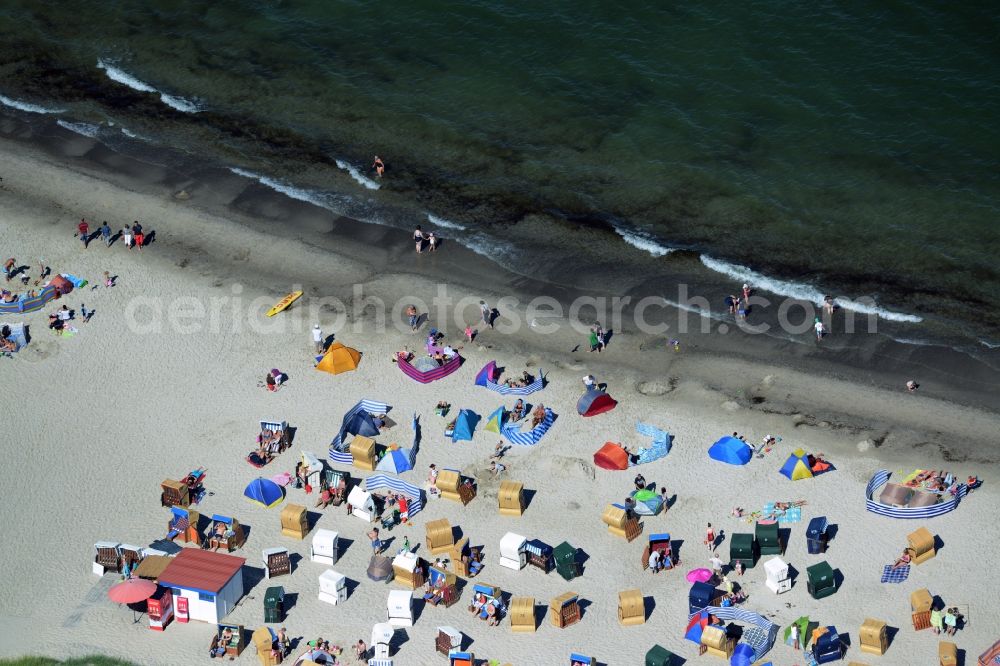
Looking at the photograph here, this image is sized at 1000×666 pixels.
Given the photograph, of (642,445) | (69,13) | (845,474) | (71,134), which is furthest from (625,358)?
(69,13)

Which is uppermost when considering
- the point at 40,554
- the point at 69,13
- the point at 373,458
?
the point at 69,13

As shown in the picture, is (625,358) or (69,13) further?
(69,13)

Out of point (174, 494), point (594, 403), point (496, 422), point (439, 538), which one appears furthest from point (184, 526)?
point (594, 403)

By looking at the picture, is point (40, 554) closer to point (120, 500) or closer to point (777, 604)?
point (120, 500)

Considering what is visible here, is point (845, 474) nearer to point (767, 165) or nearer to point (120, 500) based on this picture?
point (767, 165)

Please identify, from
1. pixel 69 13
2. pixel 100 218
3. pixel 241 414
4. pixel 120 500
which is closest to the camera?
pixel 120 500

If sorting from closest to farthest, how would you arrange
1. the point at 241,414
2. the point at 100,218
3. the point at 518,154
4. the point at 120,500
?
the point at 120,500 < the point at 241,414 < the point at 100,218 < the point at 518,154

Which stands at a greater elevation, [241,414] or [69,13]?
[69,13]
